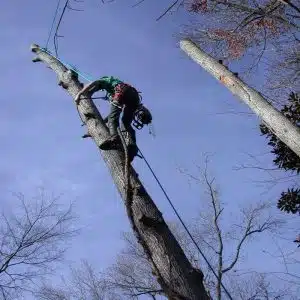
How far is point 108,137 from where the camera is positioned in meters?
3.99

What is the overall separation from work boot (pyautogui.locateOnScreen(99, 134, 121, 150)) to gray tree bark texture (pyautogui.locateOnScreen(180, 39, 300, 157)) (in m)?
2.05

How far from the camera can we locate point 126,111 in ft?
14.6

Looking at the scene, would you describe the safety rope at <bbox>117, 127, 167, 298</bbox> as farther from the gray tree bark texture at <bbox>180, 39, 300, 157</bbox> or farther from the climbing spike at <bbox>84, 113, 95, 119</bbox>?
the gray tree bark texture at <bbox>180, 39, 300, 157</bbox>

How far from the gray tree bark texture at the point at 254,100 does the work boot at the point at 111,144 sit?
2.05 meters

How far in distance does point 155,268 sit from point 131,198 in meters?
0.70

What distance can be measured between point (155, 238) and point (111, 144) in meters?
1.22

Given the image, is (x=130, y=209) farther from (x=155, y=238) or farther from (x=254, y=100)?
(x=254, y=100)

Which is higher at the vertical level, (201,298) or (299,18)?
(299,18)

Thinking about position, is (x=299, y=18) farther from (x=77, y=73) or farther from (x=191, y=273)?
(x=191, y=273)

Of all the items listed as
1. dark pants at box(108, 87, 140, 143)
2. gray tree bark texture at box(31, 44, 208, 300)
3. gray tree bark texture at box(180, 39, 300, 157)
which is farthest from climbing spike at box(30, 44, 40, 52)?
gray tree bark texture at box(31, 44, 208, 300)

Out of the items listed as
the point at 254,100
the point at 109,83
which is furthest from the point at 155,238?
the point at 254,100

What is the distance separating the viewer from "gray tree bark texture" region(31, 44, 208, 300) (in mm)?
2572

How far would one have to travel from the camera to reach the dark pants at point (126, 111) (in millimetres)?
4225

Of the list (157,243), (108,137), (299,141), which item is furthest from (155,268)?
(299,141)
